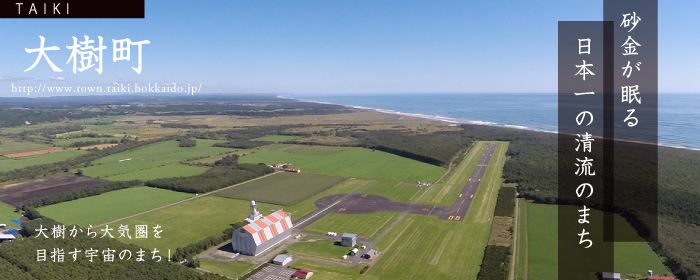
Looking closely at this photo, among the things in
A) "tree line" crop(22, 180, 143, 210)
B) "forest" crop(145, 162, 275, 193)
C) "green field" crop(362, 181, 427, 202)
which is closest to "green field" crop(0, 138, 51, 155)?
"tree line" crop(22, 180, 143, 210)

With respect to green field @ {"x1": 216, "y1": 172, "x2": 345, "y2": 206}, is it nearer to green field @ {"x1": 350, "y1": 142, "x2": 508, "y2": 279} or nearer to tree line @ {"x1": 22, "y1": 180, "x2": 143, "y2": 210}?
tree line @ {"x1": 22, "y1": 180, "x2": 143, "y2": 210}

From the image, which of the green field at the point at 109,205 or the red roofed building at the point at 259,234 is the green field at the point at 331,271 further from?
the green field at the point at 109,205

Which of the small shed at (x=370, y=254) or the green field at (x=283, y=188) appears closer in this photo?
the small shed at (x=370, y=254)

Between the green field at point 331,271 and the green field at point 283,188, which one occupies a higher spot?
the green field at point 283,188

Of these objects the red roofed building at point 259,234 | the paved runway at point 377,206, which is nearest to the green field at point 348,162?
the paved runway at point 377,206

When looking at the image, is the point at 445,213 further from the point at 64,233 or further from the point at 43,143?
the point at 43,143

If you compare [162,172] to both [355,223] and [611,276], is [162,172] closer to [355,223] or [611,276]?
[355,223]

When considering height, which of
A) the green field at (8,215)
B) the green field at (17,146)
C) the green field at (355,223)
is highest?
the green field at (17,146)
